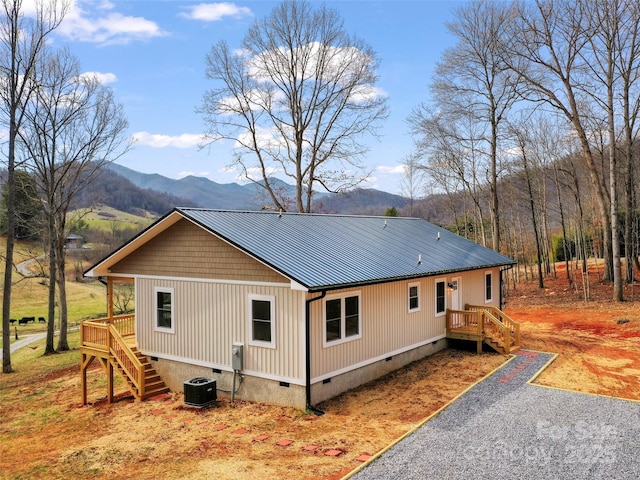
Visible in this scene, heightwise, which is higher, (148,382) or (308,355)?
(308,355)

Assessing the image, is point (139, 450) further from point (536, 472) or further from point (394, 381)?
point (536, 472)

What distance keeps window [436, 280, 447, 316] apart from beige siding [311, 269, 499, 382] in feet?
0.45

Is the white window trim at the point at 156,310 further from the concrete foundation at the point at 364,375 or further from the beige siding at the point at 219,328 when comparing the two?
the concrete foundation at the point at 364,375

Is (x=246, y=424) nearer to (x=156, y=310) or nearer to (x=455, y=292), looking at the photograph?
(x=156, y=310)

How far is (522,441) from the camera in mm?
8203

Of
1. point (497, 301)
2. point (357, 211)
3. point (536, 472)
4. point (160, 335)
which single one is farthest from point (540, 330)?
point (357, 211)

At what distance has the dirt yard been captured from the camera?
8.09 m

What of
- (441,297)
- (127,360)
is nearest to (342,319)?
(441,297)

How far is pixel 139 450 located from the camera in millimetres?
9109

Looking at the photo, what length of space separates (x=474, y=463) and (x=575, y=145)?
29.9 metres

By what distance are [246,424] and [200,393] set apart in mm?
1926

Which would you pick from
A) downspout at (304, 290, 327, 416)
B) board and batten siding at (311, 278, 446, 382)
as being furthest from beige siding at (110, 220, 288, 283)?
board and batten siding at (311, 278, 446, 382)

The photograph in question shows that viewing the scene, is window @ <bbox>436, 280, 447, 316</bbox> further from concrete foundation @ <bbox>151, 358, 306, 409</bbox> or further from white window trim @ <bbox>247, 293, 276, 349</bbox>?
concrete foundation @ <bbox>151, 358, 306, 409</bbox>

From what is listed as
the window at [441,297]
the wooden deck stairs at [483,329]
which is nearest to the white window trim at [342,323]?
the window at [441,297]
